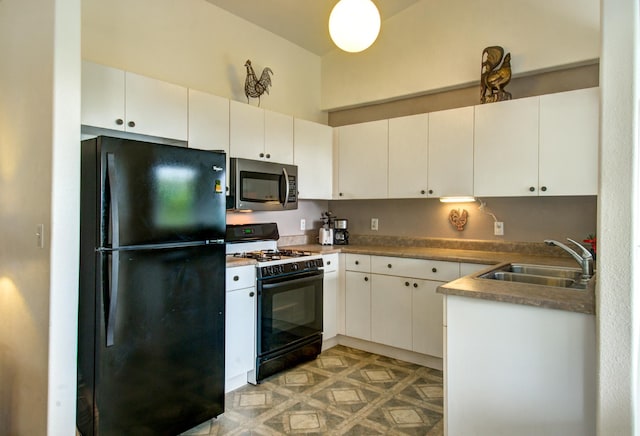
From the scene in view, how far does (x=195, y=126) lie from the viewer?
2.79 meters

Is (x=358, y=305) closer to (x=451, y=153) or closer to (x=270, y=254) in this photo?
(x=270, y=254)

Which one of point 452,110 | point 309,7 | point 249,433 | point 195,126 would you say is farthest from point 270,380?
point 309,7

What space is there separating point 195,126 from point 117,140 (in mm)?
908

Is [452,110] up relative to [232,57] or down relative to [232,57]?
down

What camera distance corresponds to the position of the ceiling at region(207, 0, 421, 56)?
3344mm

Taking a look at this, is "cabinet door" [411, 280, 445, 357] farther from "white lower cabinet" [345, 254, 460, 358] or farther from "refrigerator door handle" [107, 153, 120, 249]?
"refrigerator door handle" [107, 153, 120, 249]

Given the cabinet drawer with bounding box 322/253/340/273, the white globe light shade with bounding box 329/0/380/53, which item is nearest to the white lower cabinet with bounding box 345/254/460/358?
the cabinet drawer with bounding box 322/253/340/273

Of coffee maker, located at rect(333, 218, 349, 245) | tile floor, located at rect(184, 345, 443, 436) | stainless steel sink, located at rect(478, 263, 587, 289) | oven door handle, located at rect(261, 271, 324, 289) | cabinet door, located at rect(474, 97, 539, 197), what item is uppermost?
cabinet door, located at rect(474, 97, 539, 197)

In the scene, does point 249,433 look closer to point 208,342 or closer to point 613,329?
point 208,342

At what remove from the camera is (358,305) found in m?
3.52

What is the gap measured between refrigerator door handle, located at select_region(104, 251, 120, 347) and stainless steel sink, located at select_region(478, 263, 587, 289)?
1845 millimetres

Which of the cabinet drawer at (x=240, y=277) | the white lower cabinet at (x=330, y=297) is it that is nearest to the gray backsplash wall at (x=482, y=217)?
the white lower cabinet at (x=330, y=297)

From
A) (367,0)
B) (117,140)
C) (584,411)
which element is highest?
(367,0)

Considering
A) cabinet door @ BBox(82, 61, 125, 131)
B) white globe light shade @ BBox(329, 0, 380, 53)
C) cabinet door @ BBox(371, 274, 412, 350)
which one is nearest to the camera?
white globe light shade @ BBox(329, 0, 380, 53)
